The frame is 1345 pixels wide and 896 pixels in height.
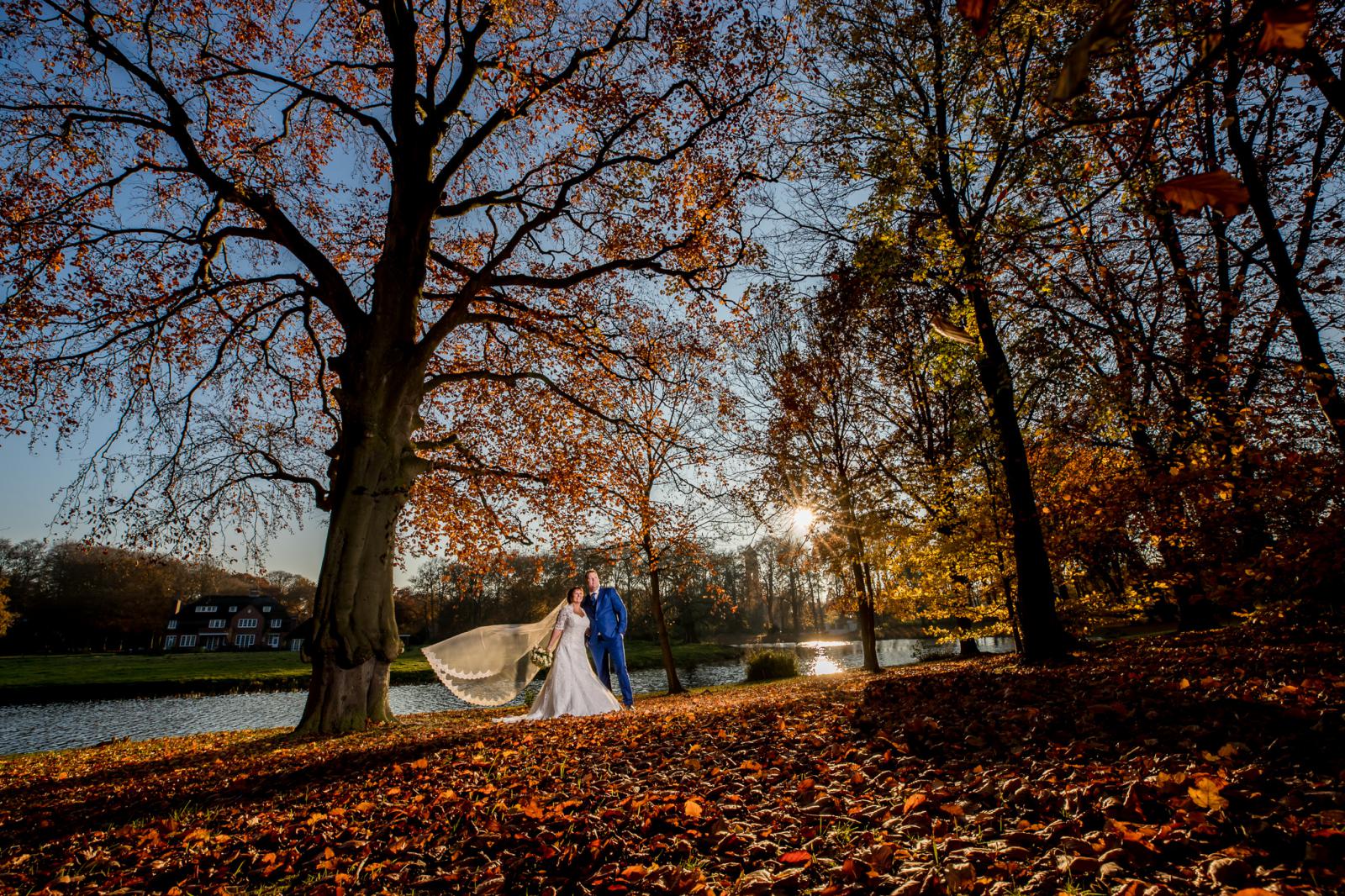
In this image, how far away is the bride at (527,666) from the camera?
9.71 m

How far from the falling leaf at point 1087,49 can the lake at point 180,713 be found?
48.8 ft

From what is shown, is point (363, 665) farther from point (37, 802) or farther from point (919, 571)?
point (919, 571)

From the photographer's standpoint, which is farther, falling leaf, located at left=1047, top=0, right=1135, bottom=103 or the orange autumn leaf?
the orange autumn leaf

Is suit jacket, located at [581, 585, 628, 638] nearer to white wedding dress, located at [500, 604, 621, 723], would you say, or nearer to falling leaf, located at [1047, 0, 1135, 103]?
white wedding dress, located at [500, 604, 621, 723]

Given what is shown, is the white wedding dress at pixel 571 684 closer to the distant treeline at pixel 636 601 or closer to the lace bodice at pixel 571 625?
the lace bodice at pixel 571 625

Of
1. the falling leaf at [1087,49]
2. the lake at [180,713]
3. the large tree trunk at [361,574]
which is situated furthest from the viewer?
the lake at [180,713]

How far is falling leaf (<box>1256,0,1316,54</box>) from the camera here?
4.32ft

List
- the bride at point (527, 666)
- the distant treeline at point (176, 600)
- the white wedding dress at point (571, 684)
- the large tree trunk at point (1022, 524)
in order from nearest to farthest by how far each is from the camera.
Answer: the large tree trunk at point (1022, 524), the white wedding dress at point (571, 684), the bride at point (527, 666), the distant treeline at point (176, 600)

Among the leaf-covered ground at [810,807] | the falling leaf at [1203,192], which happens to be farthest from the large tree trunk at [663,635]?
the falling leaf at [1203,192]

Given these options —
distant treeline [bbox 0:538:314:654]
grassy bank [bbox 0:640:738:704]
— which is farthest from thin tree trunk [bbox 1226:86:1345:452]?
distant treeline [bbox 0:538:314:654]

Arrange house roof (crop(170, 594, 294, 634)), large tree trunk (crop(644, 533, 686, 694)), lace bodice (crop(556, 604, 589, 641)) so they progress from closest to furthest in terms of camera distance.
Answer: lace bodice (crop(556, 604, 589, 641))
large tree trunk (crop(644, 533, 686, 694))
house roof (crop(170, 594, 294, 634))

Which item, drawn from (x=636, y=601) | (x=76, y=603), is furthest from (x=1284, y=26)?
(x=76, y=603)

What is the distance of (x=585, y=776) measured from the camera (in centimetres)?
419

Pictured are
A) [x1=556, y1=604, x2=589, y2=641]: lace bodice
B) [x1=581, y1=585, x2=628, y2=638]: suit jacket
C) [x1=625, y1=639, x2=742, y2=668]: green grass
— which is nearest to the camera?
[x1=556, y1=604, x2=589, y2=641]: lace bodice
